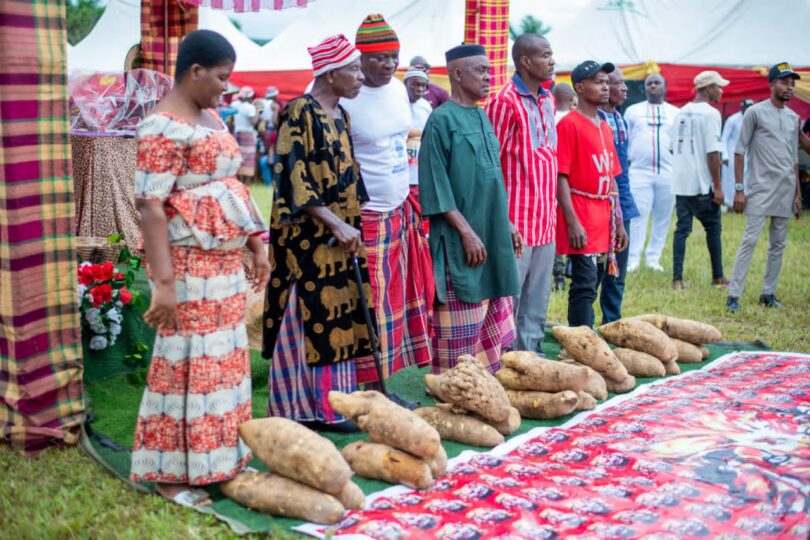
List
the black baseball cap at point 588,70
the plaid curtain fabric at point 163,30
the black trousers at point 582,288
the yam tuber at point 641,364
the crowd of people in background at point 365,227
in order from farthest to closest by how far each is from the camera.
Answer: the plaid curtain fabric at point 163,30 < the black trousers at point 582,288 < the black baseball cap at point 588,70 < the yam tuber at point 641,364 < the crowd of people in background at point 365,227

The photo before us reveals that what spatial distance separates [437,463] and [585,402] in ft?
4.69

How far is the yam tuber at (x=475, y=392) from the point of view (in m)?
4.24

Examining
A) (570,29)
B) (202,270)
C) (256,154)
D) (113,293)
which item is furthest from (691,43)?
(202,270)

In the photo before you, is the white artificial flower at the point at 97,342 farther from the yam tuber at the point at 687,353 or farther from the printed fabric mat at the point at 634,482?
the yam tuber at the point at 687,353

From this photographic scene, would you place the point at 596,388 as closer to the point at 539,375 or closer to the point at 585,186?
the point at 539,375

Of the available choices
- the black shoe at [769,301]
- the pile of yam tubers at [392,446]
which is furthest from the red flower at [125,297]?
the black shoe at [769,301]

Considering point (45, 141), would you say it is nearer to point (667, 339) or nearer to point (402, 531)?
point (402, 531)

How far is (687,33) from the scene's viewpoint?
17.3 metres

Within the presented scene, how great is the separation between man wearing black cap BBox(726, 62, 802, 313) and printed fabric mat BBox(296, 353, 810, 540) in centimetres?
307

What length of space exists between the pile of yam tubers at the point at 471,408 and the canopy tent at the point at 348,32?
1416 centimetres

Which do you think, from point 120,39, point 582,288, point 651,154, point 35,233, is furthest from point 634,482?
point 120,39

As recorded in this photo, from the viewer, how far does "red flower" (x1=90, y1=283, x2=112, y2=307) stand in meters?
5.21

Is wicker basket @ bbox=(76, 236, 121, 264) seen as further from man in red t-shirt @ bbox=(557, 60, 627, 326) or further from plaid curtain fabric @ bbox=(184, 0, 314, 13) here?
man in red t-shirt @ bbox=(557, 60, 627, 326)

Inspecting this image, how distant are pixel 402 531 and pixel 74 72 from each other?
5.89 metres
